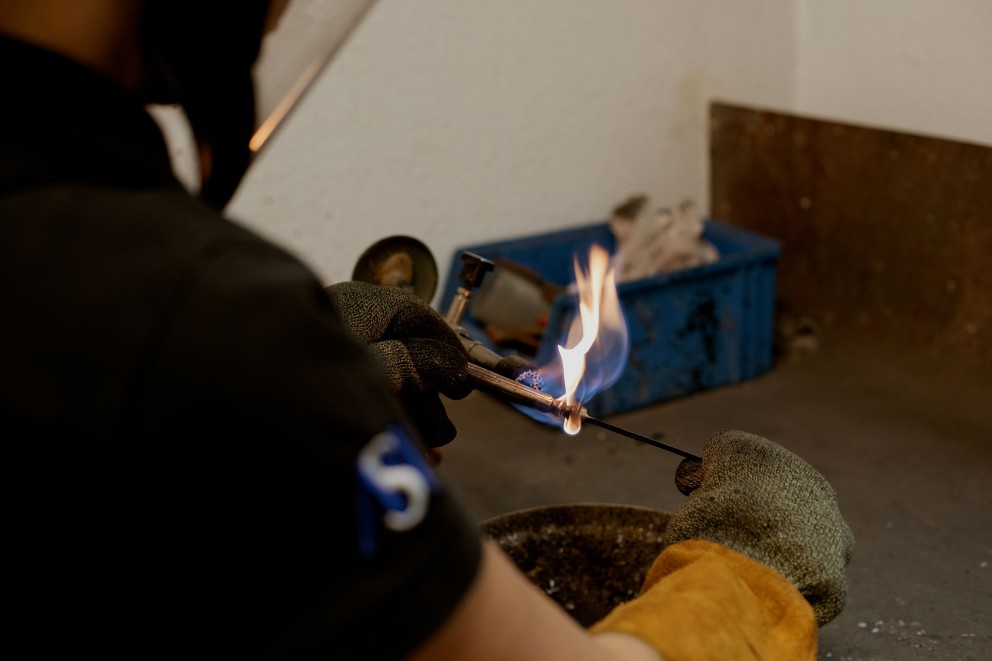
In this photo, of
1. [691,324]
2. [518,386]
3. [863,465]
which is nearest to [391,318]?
[518,386]

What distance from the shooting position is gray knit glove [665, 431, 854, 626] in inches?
34.4

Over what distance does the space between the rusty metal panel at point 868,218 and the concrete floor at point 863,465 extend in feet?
0.41

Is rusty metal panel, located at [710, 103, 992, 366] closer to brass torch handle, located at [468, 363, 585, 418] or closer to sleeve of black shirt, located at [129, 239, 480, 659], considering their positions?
brass torch handle, located at [468, 363, 585, 418]

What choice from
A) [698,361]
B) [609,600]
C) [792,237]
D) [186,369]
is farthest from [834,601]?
[792,237]

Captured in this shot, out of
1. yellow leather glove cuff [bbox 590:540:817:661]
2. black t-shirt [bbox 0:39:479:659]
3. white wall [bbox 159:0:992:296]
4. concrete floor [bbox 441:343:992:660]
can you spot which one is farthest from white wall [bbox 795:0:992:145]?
black t-shirt [bbox 0:39:479:659]

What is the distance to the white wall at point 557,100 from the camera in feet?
8.25

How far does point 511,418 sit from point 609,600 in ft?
3.92

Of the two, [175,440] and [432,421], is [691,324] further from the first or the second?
[175,440]

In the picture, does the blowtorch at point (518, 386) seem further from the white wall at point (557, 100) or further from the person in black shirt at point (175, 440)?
the white wall at point (557, 100)

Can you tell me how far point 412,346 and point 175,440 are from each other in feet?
2.16

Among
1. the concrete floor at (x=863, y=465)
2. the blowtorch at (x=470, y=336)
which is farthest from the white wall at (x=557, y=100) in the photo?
the blowtorch at (x=470, y=336)

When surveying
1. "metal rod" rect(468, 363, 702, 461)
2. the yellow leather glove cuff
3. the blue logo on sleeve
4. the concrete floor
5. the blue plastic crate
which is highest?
the blue logo on sleeve

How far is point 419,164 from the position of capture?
268 centimetres

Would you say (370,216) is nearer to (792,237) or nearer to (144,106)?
(792,237)
